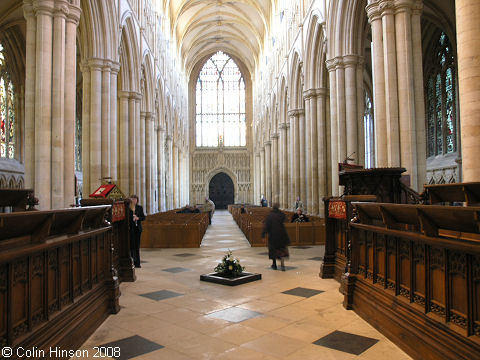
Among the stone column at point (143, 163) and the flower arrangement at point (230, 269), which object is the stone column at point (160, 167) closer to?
the stone column at point (143, 163)

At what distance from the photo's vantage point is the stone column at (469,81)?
6.66 metres

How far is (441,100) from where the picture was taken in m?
20.6

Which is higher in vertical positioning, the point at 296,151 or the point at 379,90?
the point at 379,90

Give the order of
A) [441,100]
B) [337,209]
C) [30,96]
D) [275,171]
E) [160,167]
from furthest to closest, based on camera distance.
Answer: [275,171] < [160,167] < [441,100] < [30,96] < [337,209]

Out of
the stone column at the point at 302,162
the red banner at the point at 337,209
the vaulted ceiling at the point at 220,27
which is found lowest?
the red banner at the point at 337,209

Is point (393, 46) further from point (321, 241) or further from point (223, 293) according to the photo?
point (223, 293)

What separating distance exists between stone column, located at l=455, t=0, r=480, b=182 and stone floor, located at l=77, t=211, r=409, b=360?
3087 millimetres

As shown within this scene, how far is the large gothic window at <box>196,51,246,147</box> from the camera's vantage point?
153 feet

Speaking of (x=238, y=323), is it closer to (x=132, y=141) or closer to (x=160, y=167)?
(x=132, y=141)

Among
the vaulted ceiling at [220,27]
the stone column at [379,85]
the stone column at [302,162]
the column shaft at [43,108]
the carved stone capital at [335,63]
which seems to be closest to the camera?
the column shaft at [43,108]

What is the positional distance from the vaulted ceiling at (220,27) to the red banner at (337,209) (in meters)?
25.9

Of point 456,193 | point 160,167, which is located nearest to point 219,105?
point 160,167

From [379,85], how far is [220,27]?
34185mm

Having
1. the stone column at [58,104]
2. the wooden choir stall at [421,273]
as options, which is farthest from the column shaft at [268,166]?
the wooden choir stall at [421,273]
